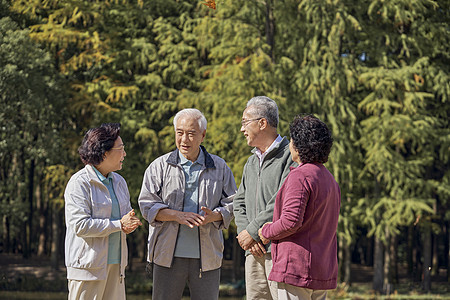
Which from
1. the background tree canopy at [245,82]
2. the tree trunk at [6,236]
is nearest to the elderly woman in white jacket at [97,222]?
the background tree canopy at [245,82]

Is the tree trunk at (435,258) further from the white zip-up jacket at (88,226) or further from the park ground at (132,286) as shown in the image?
the white zip-up jacket at (88,226)

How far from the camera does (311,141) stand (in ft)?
12.7

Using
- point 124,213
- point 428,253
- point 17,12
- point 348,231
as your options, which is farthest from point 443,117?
point 124,213

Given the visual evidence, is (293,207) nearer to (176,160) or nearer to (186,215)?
(186,215)

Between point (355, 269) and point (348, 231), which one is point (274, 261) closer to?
point (348, 231)

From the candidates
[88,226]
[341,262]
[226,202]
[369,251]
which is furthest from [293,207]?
[369,251]

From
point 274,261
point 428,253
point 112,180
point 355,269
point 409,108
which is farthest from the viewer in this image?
point 355,269

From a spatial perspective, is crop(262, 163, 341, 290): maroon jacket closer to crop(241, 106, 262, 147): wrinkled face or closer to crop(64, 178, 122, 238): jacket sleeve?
crop(241, 106, 262, 147): wrinkled face

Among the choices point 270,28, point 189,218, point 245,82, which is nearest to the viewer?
point 189,218

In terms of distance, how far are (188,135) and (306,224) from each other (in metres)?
1.26

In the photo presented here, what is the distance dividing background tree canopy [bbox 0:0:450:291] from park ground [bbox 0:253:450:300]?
94 cm

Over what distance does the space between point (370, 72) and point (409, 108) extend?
128cm

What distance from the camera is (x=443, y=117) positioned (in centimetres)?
1825

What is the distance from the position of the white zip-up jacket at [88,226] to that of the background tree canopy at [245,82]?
10.5 metres
